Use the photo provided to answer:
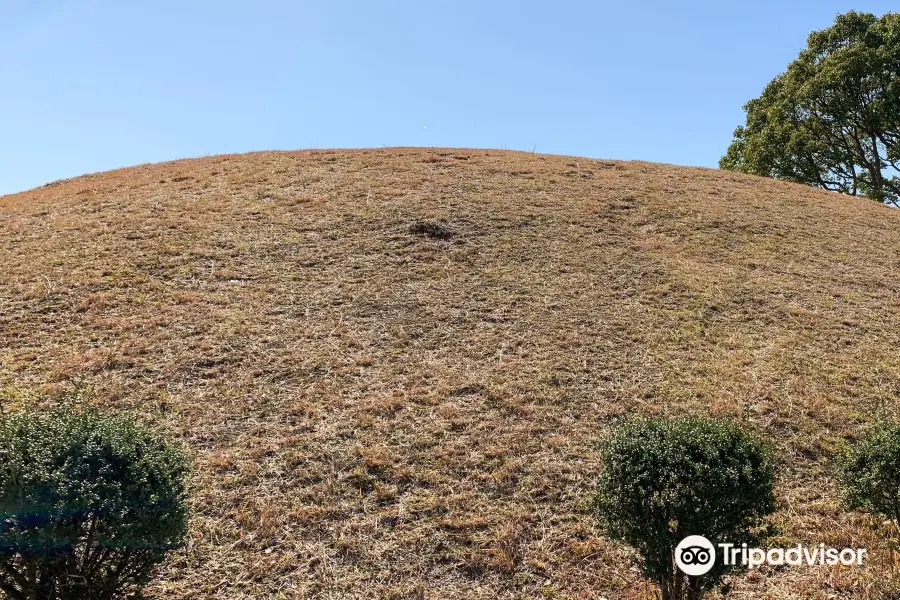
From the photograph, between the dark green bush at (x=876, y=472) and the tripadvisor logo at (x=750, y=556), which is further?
the dark green bush at (x=876, y=472)

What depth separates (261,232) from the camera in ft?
34.2

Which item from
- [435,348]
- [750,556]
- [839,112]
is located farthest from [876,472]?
[839,112]

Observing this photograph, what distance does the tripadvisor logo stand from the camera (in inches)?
118

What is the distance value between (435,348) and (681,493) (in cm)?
416

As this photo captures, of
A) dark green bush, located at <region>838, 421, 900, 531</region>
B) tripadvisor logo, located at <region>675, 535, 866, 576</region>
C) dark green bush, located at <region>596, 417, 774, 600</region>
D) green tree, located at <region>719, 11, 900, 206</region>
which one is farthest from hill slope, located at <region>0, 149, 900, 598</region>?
green tree, located at <region>719, 11, 900, 206</region>

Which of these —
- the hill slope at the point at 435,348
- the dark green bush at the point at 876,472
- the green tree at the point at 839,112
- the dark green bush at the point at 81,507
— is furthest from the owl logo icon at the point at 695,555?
the green tree at the point at 839,112

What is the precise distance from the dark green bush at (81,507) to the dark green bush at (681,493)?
8.04ft

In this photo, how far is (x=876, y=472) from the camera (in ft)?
11.6

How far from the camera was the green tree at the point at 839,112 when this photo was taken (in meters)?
19.8

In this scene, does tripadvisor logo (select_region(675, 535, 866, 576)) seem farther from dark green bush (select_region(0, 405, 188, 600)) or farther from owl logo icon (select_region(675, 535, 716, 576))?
dark green bush (select_region(0, 405, 188, 600))

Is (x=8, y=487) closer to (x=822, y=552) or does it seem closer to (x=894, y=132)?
(x=822, y=552)

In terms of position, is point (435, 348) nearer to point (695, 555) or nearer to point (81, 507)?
point (695, 555)

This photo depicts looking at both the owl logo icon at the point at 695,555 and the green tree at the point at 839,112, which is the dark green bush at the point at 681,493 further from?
the green tree at the point at 839,112

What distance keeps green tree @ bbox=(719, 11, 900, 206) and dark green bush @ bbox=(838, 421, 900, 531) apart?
69.7 feet
